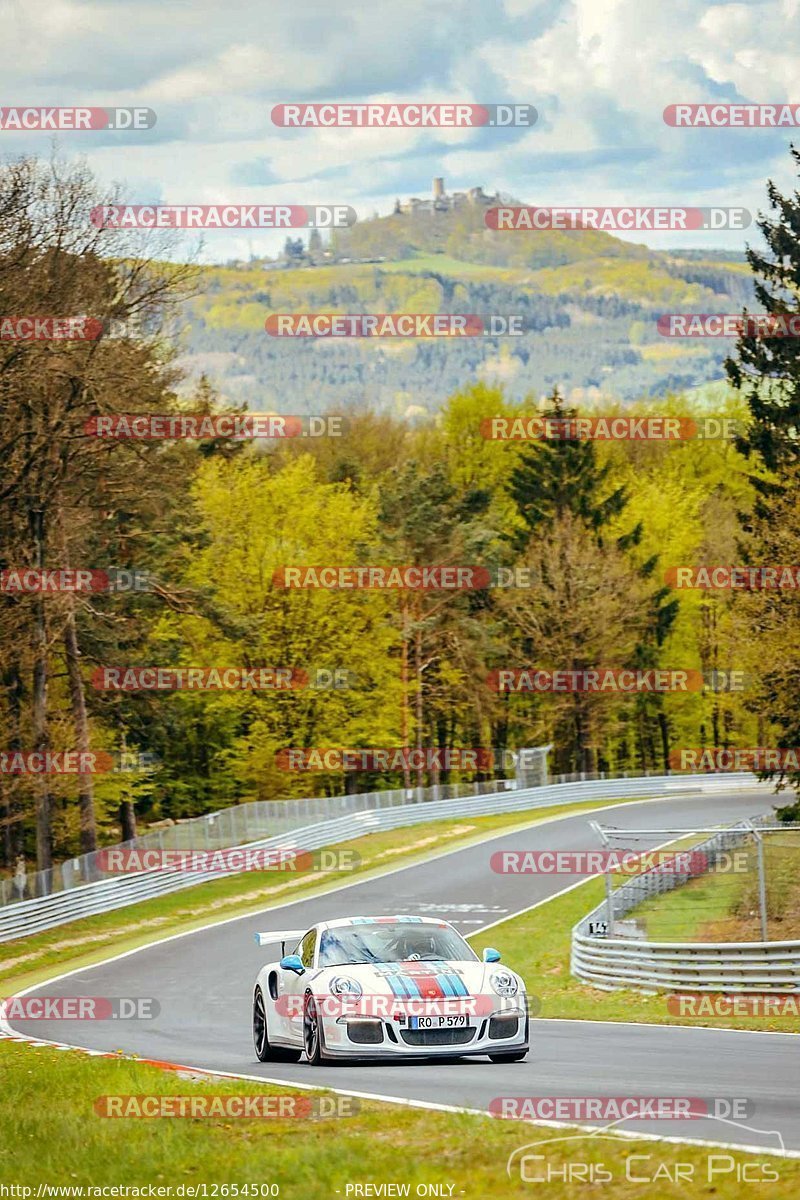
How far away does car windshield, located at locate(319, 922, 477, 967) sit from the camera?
48.1ft

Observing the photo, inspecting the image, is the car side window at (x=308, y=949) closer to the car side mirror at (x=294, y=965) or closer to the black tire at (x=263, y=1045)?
the car side mirror at (x=294, y=965)

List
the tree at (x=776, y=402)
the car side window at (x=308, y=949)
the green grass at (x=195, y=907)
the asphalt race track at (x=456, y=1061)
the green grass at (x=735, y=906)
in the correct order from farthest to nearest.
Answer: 1. the tree at (x=776, y=402)
2. the green grass at (x=195, y=907)
3. the green grass at (x=735, y=906)
4. the car side window at (x=308, y=949)
5. the asphalt race track at (x=456, y=1061)

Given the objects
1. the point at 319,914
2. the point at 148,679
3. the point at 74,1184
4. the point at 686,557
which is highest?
the point at 686,557

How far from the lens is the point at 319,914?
38.5 metres

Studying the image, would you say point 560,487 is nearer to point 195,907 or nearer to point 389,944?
point 195,907

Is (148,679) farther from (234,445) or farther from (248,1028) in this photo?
(248,1028)

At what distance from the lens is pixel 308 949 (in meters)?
15.1

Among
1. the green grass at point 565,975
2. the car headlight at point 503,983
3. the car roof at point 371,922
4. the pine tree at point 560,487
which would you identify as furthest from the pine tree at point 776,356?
the pine tree at point 560,487

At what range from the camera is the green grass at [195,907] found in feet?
115

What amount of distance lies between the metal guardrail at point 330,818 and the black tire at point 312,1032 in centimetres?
2404

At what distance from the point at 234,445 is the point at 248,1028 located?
53.3 meters

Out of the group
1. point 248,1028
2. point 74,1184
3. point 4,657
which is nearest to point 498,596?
point 4,657

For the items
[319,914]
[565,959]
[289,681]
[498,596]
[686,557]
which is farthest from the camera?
[686,557]

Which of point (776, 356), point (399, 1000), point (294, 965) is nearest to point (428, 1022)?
point (399, 1000)
